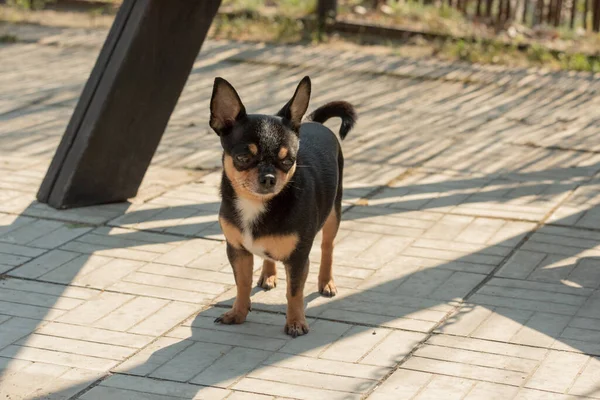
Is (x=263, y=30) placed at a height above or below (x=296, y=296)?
above

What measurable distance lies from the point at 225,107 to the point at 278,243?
717mm

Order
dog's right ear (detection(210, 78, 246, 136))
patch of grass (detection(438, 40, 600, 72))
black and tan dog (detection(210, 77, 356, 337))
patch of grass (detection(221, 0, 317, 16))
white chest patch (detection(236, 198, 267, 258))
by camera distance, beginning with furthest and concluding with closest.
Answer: patch of grass (detection(221, 0, 317, 16)), patch of grass (detection(438, 40, 600, 72)), white chest patch (detection(236, 198, 267, 258)), dog's right ear (detection(210, 78, 246, 136)), black and tan dog (detection(210, 77, 356, 337))

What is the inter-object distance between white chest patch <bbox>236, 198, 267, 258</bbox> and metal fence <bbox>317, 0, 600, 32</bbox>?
29.0 ft

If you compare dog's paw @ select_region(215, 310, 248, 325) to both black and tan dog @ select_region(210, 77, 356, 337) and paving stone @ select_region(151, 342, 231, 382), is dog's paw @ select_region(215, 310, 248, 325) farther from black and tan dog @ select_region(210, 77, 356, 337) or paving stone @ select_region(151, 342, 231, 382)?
paving stone @ select_region(151, 342, 231, 382)

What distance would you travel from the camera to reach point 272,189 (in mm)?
5004

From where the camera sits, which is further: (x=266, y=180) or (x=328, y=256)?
(x=328, y=256)

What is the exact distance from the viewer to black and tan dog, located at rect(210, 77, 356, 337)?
502 centimetres

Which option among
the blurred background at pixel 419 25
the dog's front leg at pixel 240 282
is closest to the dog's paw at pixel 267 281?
the dog's front leg at pixel 240 282

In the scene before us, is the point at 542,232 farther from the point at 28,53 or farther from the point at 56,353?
the point at 28,53

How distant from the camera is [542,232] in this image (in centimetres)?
701

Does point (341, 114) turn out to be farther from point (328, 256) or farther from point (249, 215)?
point (249, 215)

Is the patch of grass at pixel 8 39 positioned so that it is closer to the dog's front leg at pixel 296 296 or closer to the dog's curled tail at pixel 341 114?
the dog's curled tail at pixel 341 114

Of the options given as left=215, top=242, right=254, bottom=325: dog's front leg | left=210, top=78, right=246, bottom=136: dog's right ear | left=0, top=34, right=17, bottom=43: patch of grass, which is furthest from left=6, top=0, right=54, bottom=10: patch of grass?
left=210, top=78, right=246, bottom=136: dog's right ear

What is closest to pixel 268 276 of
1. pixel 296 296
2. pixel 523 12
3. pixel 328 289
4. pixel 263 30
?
pixel 328 289
